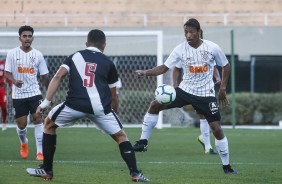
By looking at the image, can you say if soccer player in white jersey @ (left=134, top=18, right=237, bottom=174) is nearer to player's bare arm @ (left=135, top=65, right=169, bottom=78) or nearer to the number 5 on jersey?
player's bare arm @ (left=135, top=65, right=169, bottom=78)

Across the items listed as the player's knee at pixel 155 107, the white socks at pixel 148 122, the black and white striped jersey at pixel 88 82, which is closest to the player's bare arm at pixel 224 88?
the player's knee at pixel 155 107

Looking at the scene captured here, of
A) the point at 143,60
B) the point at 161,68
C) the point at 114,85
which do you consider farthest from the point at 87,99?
the point at 143,60

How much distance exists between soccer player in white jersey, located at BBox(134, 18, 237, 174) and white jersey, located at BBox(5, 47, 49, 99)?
2.80 metres

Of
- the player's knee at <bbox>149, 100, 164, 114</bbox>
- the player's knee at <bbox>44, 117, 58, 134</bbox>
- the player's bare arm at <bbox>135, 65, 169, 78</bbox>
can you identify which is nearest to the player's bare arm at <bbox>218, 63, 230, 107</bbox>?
the player's bare arm at <bbox>135, 65, 169, 78</bbox>

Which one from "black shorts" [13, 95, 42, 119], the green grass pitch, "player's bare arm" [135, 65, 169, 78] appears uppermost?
"player's bare arm" [135, 65, 169, 78]

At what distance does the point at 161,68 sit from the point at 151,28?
77.9 feet

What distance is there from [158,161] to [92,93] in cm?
404

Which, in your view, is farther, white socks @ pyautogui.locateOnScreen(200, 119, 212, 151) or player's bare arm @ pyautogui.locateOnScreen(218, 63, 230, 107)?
white socks @ pyautogui.locateOnScreen(200, 119, 212, 151)

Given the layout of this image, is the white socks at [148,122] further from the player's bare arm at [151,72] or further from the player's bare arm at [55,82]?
the player's bare arm at [55,82]

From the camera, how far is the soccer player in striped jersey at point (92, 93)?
10086 millimetres

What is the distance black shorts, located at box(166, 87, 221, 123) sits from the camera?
11.9 m

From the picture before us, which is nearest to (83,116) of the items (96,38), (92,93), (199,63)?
(92,93)

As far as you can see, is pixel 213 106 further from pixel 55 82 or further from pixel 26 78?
pixel 26 78

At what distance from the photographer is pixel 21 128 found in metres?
14.3
